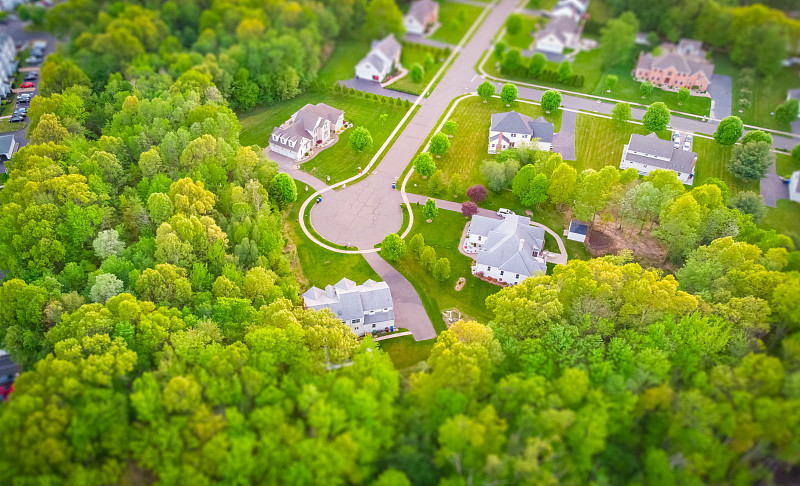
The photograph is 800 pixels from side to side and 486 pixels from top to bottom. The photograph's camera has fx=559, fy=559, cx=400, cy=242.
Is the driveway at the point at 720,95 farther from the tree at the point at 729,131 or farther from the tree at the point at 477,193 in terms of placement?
the tree at the point at 477,193

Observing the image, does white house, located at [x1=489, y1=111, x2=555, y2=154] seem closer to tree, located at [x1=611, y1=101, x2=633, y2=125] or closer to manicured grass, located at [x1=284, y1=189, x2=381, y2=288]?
tree, located at [x1=611, y1=101, x2=633, y2=125]

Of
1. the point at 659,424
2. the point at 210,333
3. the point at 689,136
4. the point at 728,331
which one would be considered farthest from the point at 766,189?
the point at 210,333

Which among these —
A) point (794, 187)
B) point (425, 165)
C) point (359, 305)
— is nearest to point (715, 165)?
point (794, 187)

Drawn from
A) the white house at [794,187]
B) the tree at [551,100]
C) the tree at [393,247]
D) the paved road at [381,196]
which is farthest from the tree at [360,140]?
the white house at [794,187]

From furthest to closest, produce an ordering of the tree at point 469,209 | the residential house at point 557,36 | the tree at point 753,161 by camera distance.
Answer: the residential house at point 557,36 < the tree at point 753,161 < the tree at point 469,209

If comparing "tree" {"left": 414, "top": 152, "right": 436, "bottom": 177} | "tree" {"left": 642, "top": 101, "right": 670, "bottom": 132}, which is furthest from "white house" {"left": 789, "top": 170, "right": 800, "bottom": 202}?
"tree" {"left": 414, "top": 152, "right": 436, "bottom": 177}

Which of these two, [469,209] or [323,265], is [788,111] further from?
[323,265]
